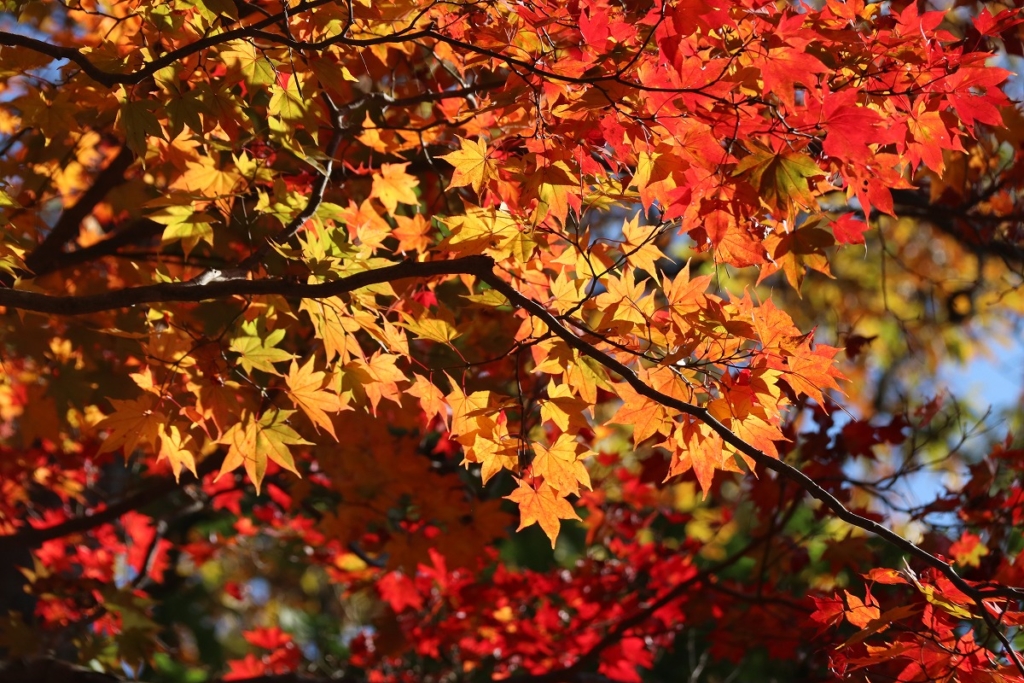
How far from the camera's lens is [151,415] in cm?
237

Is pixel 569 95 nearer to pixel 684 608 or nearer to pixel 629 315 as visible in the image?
pixel 629 315

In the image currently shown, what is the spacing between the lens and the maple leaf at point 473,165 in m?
2.21

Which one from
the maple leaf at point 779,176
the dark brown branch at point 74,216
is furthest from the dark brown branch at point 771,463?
the dark brown branch at point 74,216

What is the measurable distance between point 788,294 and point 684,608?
24.6ft

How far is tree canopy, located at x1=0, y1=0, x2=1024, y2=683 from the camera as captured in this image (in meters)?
2.09

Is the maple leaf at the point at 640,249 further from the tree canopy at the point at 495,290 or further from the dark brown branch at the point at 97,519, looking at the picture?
the dark brown branch at the point at 97,519

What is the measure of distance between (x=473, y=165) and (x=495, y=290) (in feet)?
1.05

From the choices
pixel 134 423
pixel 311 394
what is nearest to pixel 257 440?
pixel 311 394

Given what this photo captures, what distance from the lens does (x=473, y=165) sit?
2.26m

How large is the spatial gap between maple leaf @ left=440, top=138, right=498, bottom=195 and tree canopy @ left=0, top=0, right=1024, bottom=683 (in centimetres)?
1

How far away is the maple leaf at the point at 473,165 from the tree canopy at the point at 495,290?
0.01 m

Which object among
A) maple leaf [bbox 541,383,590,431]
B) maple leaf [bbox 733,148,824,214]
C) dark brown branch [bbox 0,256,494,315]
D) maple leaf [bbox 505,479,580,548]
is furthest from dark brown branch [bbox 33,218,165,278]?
maple leaf [bbox 733,148,824,214]

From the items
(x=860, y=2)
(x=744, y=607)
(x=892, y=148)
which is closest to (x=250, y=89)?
(x=860, y=2)

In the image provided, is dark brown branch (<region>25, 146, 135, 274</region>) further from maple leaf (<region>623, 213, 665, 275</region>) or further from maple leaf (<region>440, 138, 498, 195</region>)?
maple leaf (<region>623, 213, 665, 275</region>)
